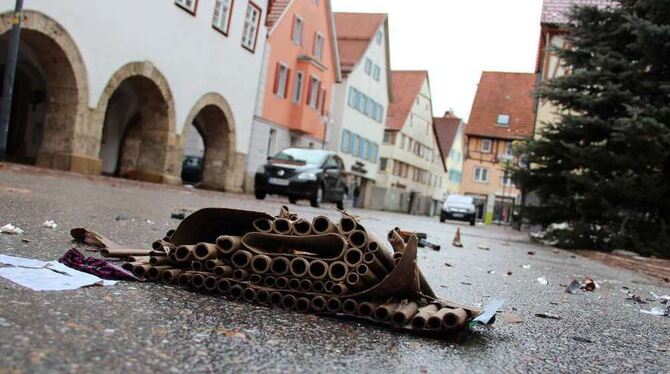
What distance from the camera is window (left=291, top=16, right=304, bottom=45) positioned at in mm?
33781

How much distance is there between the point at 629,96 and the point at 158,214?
9.90 m

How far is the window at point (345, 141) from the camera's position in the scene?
4547 cm

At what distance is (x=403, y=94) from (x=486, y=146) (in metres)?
9.58

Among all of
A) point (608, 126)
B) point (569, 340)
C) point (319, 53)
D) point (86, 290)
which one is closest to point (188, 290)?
point (86, 290)

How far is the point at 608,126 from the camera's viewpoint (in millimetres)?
13891

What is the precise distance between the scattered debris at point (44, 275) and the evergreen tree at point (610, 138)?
11.6 metres

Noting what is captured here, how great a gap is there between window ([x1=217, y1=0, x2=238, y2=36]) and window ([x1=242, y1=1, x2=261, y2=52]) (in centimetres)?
159

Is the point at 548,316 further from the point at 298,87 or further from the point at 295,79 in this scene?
the point at 298,87

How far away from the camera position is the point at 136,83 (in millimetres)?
21391

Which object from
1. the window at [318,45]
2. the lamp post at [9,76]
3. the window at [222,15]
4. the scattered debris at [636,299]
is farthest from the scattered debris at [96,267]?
the window at [318,45]

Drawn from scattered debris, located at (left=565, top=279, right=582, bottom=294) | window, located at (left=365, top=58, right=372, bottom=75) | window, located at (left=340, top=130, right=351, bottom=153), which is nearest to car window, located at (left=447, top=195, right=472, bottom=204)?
window, located at (left=340, top=130, right=351, bottom=153)

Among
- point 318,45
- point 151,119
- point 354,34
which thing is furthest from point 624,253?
point 354,34

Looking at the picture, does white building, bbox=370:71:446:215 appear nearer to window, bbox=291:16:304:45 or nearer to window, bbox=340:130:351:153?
window, bbox=340:130:351:153

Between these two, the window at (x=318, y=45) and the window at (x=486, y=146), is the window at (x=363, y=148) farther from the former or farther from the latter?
the window at (x=486, y=146)
